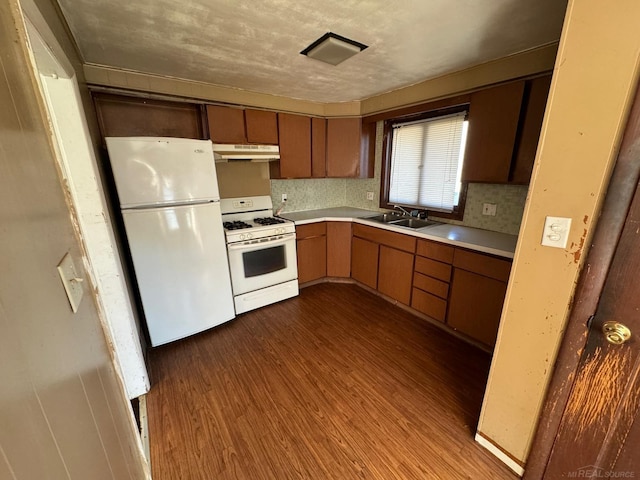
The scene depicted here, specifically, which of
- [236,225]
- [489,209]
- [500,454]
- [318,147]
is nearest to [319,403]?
[500,454]

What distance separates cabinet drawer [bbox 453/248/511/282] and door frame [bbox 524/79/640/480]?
34.6 inches

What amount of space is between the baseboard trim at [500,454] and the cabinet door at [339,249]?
2.08 m

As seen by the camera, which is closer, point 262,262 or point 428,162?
point 262,262

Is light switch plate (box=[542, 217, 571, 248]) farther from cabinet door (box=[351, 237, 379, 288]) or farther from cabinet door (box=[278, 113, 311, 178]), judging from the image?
cabinet door (box=[278, 113, 311, 178])

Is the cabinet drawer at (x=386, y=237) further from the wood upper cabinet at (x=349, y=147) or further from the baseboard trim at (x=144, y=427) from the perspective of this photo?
the baseboard trim at (x=144, y=427)

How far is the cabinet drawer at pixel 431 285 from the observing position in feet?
7.55

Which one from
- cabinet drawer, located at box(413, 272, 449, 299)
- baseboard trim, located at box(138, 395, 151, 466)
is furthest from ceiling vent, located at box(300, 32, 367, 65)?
baseboard trim, located at box(138, 395, 151, 466)

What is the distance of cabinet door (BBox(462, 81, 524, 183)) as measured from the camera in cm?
196

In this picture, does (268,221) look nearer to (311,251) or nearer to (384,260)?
(311,251)

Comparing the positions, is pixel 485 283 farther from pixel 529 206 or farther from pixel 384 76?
pixel 384 76

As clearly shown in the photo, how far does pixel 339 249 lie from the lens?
10.7 feet

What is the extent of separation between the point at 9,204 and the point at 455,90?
9.25ft

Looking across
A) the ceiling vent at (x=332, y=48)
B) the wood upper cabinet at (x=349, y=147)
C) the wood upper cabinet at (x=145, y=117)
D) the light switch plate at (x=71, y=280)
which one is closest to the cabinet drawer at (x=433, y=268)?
the wood upper cabinet at (x=349, y=147)

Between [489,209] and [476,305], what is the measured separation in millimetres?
898
